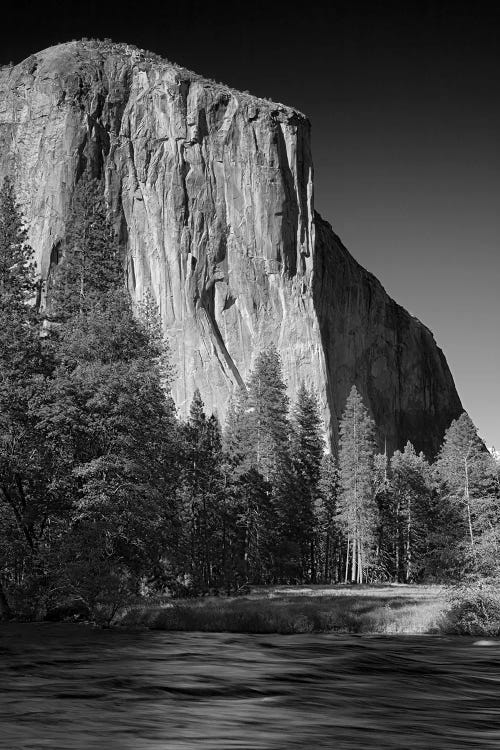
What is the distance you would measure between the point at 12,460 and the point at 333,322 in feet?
327

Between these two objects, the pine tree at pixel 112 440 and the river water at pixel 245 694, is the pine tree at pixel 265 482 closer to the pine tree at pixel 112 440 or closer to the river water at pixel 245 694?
the pine tree at pixel 112 440

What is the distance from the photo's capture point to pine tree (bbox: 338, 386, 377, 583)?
4791cm

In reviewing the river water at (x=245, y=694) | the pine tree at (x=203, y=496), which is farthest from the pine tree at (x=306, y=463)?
the river water at (x=245, y=694)

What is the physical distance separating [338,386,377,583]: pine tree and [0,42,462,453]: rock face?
46.4m

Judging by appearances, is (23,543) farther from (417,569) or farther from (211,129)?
(211,129)

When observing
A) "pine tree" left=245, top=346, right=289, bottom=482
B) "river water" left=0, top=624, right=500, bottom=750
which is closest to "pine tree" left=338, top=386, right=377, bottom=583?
"pine tree" left=245, top=346, right=289, bottom=482

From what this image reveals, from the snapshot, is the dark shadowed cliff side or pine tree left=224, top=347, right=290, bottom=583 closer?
pine tree left=224, top=347, right=290, bottom=583

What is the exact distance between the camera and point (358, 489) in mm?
48219

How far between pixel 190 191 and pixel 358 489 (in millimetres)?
69354

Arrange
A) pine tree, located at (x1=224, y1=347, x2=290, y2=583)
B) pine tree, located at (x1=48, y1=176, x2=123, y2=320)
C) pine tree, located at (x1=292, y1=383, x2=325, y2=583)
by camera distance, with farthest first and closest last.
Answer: pine tree, located at (x1=292, y1=383, x2=325, y2=583) < pine tree, located at (x1=224, y1=347, x2=290, y2=583) < pine tree, located at (x1=48, y1=176, x2=123, y2=320)

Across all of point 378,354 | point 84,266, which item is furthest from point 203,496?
point 378,354

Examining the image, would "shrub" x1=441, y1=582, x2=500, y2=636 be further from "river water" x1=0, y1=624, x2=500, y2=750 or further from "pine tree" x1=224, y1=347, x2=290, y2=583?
"pine tree" x1=224, y1=347, x2=290, y2=583

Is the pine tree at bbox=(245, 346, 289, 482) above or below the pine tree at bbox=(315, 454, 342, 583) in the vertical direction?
above

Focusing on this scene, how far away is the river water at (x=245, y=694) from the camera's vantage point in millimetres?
6949
